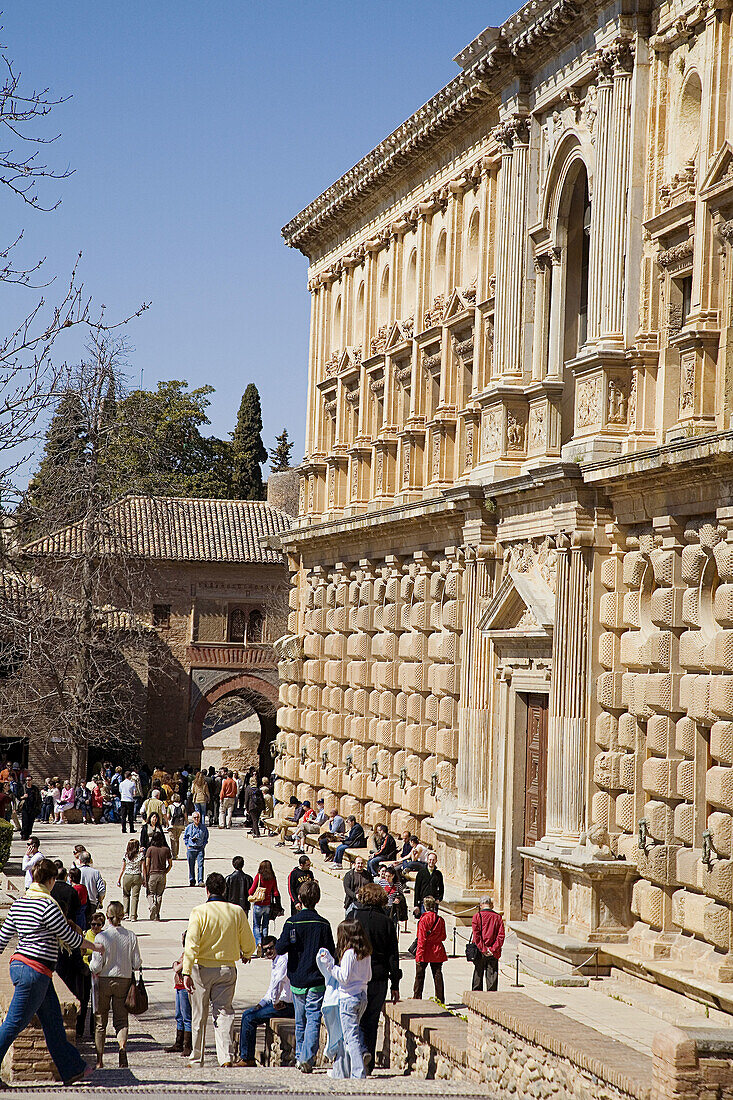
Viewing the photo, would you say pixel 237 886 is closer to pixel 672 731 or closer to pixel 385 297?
pixel 672 731

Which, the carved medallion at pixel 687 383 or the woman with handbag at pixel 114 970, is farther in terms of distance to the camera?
the carved medallion at pixel 687 383

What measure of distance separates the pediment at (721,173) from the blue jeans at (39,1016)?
11326 millimetres

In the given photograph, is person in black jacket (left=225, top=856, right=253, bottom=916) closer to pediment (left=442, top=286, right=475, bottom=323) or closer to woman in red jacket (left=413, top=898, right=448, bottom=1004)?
woman in red jacket (left=413, top=898, right=448, bottom=1004)

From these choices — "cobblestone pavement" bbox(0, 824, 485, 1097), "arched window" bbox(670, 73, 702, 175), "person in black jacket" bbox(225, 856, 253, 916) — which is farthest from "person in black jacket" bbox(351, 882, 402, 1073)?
"arched window" bbox(670, 73, 702, 175)

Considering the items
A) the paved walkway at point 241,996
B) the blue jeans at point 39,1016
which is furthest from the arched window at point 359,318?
the blue jeans at point 39,1016

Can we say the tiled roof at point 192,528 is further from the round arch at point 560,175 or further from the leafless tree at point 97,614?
the round arch at point 560,175

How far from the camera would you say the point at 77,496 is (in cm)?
4181

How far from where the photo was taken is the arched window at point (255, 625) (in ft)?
170

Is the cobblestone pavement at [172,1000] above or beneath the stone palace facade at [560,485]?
beneath

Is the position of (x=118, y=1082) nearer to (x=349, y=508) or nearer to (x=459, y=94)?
(x=459, y=94)

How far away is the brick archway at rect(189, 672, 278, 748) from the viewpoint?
50.9 m

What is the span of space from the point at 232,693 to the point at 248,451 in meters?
18.9

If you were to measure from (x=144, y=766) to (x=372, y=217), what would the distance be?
23.1 metres

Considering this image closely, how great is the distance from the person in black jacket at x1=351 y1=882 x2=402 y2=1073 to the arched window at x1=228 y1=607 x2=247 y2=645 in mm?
37371
